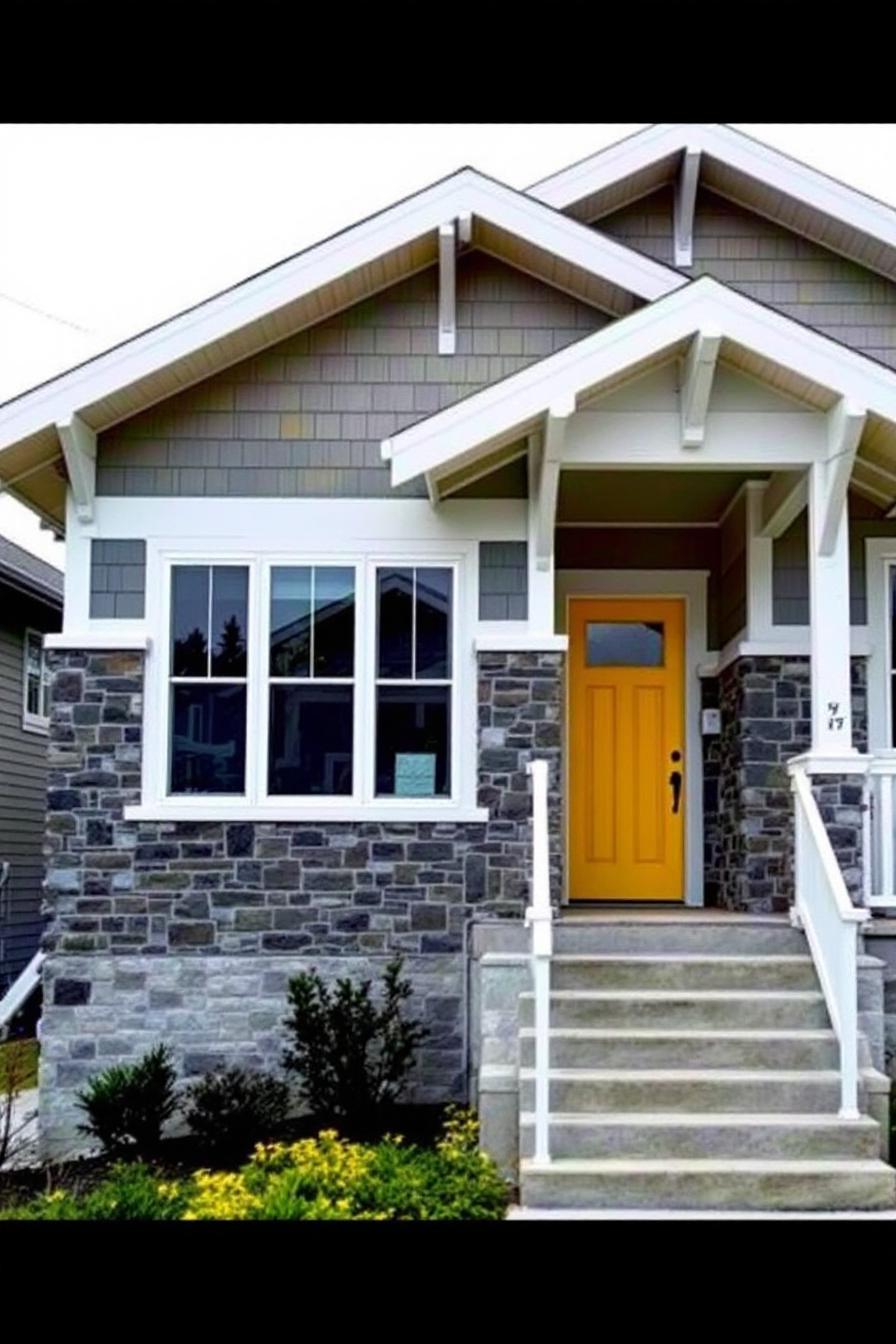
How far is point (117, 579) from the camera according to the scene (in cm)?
924

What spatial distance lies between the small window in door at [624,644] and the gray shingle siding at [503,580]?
1.58 metres

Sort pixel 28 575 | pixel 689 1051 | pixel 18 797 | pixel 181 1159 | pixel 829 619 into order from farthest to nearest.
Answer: pixel 18 797, pixel 28 575, pixel 829 619, pixel 181 1159, pixel 689 1051

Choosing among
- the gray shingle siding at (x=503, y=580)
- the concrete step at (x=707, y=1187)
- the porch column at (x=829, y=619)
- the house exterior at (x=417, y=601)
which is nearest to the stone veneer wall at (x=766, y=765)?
the house exterior at (x=417, y=601)

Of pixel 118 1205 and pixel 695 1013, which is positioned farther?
pixel 695 1013

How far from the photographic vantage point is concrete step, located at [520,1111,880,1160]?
6895mm

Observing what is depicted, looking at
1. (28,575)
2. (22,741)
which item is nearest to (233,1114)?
(28,575)

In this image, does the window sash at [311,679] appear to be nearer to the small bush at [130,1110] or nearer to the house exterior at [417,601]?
the house exterior at [417,601]

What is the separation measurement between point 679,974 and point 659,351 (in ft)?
10.9

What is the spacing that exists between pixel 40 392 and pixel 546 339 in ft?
10.1

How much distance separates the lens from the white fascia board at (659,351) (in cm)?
821

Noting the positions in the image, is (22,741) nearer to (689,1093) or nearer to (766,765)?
(766,765)

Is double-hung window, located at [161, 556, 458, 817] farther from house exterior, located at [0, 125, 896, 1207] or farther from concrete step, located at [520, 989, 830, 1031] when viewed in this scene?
concrete step, located at [520, 989, 830, 1031]

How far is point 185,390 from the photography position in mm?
9344
